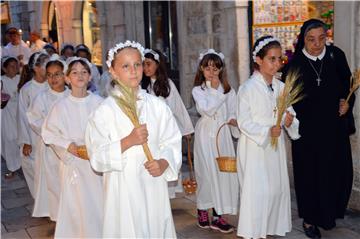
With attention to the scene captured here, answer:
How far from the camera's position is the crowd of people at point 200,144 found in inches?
129

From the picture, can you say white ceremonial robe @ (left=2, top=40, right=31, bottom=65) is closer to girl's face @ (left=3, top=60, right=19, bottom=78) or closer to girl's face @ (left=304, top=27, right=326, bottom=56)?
girl's face @ (left=3, top=60, right=19, bottom=78)

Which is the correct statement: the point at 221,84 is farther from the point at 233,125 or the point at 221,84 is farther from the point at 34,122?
the point at 34,122

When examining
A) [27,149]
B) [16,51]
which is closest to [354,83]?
[27,149]

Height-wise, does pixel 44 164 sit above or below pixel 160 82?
below

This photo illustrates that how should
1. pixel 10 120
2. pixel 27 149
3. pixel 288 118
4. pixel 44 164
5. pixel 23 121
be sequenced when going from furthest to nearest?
pixel 10 120 < pixel 23 121 < pixel 27 149 < pixel 44 164 < pixel 288 118

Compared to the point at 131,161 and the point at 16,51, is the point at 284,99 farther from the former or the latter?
the point at 16,51

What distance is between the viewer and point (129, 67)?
330cm

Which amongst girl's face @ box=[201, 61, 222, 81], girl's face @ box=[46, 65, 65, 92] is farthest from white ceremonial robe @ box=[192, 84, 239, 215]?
girl's face @ box=[46, 65, 65, 92]

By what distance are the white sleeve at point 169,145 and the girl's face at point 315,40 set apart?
72.6 inches

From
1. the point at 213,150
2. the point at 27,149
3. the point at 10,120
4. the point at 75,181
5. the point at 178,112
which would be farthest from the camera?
the point at 10,120

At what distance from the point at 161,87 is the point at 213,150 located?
106 cm

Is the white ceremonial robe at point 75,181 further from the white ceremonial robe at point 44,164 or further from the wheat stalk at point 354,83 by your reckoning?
the wheat stalk at point 354,83

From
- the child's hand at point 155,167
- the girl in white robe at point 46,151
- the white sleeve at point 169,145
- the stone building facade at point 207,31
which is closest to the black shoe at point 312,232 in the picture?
the stone building facade at point 207,31

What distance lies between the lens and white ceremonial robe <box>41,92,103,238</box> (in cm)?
437
